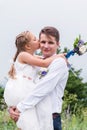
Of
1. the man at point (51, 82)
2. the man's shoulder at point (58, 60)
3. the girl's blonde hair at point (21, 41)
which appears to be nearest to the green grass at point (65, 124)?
the girl's blonde hair at point (21, 41)

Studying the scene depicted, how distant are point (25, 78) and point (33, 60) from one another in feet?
0.67

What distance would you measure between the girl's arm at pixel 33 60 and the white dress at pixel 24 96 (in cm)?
7

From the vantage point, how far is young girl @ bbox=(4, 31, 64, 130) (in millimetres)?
A: 6031

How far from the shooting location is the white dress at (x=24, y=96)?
19.7 ft

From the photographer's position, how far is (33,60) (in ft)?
20.4

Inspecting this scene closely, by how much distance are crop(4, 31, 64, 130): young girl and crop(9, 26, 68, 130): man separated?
0.21 feet

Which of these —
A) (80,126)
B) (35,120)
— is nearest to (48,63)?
(35,120)

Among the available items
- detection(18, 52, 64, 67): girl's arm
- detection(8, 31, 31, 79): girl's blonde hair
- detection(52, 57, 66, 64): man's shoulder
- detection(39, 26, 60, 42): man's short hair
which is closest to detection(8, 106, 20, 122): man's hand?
detection(8, 31, 31, 79): girl's blonde hair

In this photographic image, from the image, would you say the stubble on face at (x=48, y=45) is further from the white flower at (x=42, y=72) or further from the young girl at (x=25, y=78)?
the white flower at (x=42, y=72)

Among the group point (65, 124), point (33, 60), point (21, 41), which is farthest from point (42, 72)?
point (65, 124)

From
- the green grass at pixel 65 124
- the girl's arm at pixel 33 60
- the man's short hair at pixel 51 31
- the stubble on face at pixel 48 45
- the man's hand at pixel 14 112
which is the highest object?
the man's short hair at pixel 51 31

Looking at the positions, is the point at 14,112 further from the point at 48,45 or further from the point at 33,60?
the point at 48,45

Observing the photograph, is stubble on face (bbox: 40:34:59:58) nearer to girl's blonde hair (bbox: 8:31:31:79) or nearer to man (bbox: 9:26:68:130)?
man (bbox: 9:26:68:130)

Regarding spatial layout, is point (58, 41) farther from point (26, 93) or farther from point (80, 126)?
point (80, 126)
